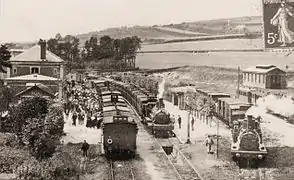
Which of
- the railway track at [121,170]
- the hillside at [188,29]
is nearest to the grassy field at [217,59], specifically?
the hillside at [188,29]

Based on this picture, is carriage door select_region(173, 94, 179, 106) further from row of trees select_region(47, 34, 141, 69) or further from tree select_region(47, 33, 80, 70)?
tree select_region(47, 33, 80, 70)

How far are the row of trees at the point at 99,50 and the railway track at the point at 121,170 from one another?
6768cm

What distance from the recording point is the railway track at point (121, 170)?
25.0 metres

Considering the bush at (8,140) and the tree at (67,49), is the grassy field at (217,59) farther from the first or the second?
the bush at (8,140)

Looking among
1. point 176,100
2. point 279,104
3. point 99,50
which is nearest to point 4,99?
point 176,100

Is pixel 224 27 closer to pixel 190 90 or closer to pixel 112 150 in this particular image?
pixel 190 90

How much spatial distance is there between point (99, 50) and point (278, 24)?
79.9 m

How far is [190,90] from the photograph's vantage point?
59.0 metres

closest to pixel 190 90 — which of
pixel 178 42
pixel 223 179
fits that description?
pixel 223 179

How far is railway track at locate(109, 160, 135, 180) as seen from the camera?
82.0 ft

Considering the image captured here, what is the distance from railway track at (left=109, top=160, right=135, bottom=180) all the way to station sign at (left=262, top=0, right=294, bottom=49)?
32.4 feet

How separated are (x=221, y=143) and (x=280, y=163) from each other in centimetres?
714

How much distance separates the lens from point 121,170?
26578 millimetres

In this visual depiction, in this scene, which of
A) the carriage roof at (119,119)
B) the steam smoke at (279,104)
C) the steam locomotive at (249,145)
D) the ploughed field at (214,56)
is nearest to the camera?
the steam locomotive at (249,145)
